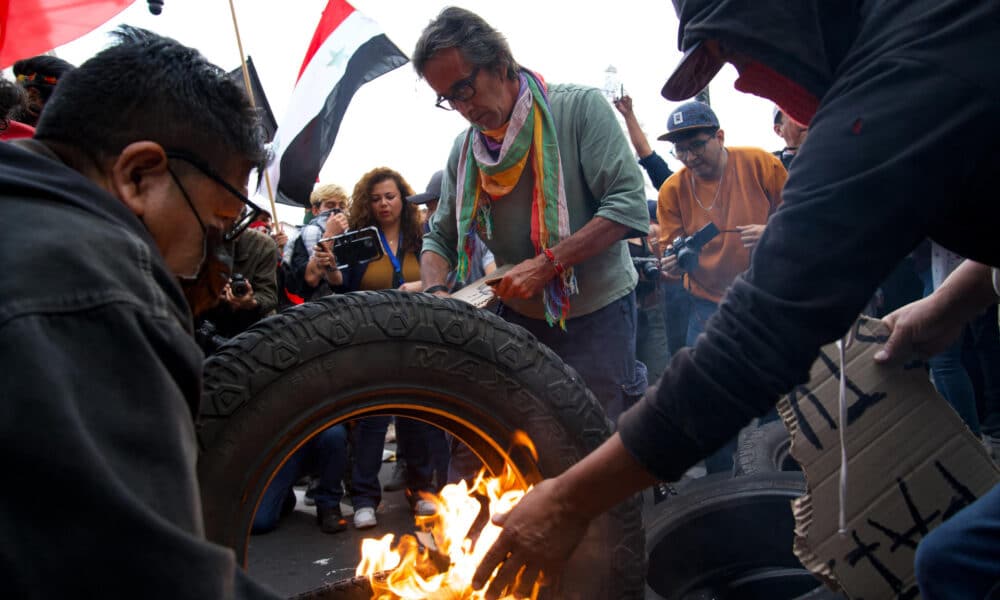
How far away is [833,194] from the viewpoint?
104cm

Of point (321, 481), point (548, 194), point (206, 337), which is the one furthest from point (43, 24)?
point (548, 194)

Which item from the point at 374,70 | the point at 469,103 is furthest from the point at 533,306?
the point at 374,70

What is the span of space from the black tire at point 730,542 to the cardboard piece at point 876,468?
2.47 ft

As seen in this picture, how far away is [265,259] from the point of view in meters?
3.94

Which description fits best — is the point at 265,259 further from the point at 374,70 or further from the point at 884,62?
the point at 884,62

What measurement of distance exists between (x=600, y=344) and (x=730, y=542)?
0.93m

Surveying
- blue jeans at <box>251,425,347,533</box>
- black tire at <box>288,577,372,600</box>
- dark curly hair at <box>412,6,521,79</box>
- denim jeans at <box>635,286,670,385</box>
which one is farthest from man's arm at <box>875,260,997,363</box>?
blue jeans at <box>251,425,347,533</box>

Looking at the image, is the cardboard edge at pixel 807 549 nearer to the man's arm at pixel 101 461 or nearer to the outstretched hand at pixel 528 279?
the outstretched hand at pixel 528 279

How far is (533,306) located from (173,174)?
5.72ft

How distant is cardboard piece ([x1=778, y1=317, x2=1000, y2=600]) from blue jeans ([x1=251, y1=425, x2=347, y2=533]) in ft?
9.75

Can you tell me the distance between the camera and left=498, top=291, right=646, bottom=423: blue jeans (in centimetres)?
273

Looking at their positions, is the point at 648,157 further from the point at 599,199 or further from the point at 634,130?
the point at 599,199

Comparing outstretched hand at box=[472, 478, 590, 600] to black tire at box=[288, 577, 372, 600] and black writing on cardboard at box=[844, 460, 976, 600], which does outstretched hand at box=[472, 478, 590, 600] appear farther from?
black writing on cardboard at box=[844, 460, 976, 600]

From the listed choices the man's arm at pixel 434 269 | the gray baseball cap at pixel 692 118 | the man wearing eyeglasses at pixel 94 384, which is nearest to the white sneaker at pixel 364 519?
the man's arm at pixel 434 269
